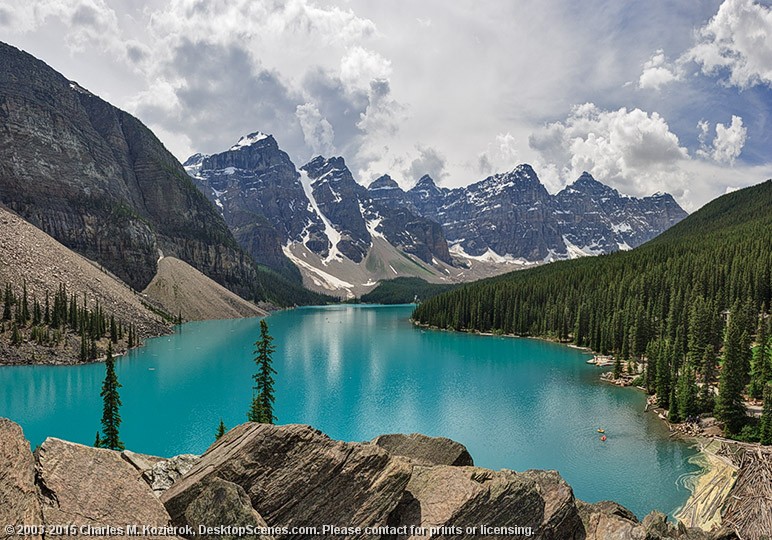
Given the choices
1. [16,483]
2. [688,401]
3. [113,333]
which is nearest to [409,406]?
[688,401]

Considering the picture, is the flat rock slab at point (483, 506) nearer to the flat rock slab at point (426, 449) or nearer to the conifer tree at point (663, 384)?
the flat rock slab at point (426, 449)

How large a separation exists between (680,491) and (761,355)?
30.9 meters

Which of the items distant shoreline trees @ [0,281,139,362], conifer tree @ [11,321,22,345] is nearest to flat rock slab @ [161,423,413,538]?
distant shoreline trees @ [0,281,139,362]

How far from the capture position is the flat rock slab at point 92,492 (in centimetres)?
904

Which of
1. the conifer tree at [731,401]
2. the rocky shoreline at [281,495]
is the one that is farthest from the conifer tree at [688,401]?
the rocky shoreline at [281,495]

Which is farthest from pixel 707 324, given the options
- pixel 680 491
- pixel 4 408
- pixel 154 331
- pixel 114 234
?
pixel 114 234

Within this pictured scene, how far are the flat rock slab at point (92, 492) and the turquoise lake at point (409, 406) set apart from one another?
30603 mm

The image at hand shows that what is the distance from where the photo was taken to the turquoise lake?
126 feet

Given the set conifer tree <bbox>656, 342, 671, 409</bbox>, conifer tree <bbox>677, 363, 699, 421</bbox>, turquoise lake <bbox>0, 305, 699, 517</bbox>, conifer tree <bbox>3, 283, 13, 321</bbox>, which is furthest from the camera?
conifer tree <bbox>3, 283, 13, 321</bbox>

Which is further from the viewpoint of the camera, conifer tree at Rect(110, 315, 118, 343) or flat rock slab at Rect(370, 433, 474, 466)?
conifer tree at Rect(110, 315, 118, 343)

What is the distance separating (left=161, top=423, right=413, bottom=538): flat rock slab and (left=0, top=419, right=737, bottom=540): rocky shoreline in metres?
0.03

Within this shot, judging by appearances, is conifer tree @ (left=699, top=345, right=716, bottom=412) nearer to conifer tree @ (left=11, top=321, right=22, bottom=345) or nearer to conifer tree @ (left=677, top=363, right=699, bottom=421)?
conifer tree @ (left=677, top=363, right=699, bottom=421)

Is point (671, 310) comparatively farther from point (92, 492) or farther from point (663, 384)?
point (92, 492)

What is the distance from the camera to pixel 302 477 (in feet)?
38.6
